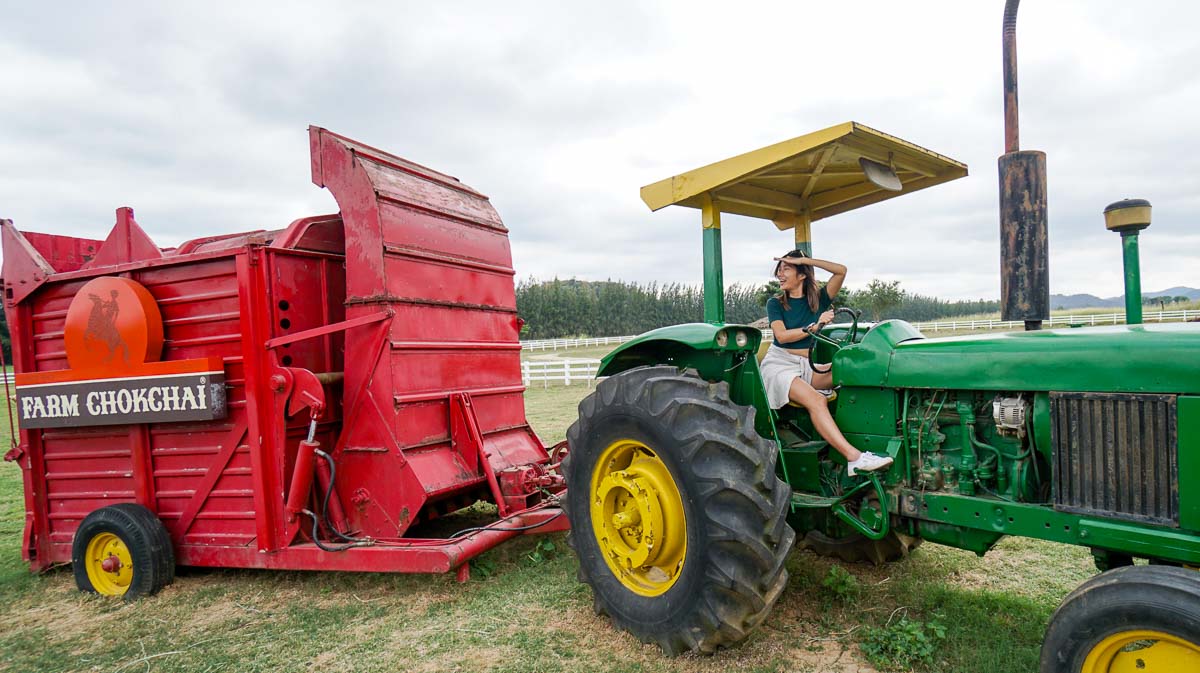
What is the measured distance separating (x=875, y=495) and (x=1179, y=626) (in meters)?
1.29

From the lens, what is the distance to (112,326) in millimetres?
4500

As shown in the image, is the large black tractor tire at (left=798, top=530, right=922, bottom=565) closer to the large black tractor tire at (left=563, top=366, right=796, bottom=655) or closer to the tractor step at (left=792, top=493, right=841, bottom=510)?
the tractor step at (left=792, top=493, right=841, bottom=510)

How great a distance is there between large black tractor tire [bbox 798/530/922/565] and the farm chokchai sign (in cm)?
376

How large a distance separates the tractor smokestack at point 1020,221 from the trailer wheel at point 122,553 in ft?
15.8

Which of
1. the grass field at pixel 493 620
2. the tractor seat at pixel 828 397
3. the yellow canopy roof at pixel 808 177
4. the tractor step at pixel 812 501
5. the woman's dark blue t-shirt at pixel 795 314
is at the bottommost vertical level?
the grass field at pixel 493 620

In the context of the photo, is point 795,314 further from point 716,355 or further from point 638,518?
point 638,518

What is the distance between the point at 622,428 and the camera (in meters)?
3.44

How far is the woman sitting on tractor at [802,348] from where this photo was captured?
3.34m

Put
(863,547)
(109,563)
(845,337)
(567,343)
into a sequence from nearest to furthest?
(845,337) < (863,547) < (109,563) < (567,343)

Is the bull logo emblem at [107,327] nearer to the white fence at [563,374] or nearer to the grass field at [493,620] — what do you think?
the grass field at [493,620]

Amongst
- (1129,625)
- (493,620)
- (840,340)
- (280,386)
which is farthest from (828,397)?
(280,386)

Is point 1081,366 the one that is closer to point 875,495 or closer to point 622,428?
point 875,495

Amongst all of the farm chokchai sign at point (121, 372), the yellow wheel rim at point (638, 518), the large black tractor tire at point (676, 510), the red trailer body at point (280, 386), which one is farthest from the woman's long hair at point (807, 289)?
the farm chokchai sign at point (121, 372)

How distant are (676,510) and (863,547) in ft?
4.79
